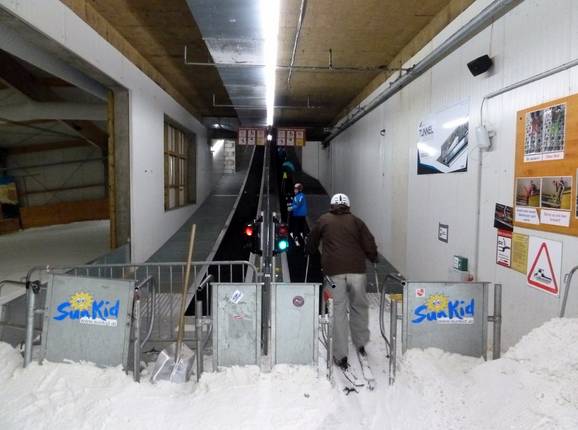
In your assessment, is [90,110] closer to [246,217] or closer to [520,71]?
[246,217]

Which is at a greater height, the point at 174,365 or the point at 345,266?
the point at 345,266

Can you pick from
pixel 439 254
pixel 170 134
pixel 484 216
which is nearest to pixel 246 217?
pixel 170 134

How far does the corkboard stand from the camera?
324 centimetres

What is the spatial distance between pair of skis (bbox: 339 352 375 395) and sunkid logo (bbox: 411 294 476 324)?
671 millimetres

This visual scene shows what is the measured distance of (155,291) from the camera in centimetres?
482

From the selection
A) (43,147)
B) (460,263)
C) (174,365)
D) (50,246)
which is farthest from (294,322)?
(43,147)

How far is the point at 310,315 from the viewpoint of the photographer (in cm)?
357

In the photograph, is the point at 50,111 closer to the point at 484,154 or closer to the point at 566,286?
the point at 484,154

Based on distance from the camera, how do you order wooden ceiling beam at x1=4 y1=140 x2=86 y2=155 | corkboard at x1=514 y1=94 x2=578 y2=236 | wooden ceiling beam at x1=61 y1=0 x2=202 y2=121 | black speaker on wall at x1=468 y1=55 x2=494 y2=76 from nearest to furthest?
1. corkboard at x1=514 y1=94 x2=578 y2=236
2. black speaker on wall at x1=468 y1=55 x2=494 y2=76
3. wooden ceiling beam at x1=61 y1=0 x2=202 y2=121
4. wooden ceiling beam at x1=4 y1=140 x2=86 y2=155

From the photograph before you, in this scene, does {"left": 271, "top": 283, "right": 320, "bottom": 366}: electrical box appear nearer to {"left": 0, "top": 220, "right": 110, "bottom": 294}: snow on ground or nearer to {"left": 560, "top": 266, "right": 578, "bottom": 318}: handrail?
{"left": 560, "top": 266, "right": 578, "bottom": 318}: handrail

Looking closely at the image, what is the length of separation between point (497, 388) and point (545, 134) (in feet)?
7.50

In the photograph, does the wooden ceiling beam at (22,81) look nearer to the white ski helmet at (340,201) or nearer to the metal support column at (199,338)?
the metal support column at (199,338)

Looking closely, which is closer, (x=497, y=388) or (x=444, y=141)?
(x=497, y=388)

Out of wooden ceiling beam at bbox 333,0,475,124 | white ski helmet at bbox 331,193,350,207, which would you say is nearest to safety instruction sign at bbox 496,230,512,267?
white ski helmet at bbox 331,193,350,207
